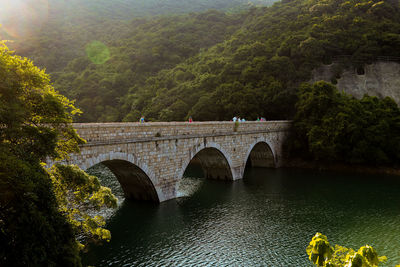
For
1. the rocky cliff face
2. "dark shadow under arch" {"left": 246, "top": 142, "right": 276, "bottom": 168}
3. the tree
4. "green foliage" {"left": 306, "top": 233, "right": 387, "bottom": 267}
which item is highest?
the rocky cliff face

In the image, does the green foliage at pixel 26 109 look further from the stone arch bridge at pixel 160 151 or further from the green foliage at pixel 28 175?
the stone arch bridge at pixel 160 151

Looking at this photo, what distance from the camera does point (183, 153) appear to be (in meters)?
21.2

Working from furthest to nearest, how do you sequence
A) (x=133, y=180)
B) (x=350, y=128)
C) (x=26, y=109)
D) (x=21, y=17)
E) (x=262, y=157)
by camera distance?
(x=21, y=17)
(x=262, y=157)
(x=350, y=128)
(x=133, y=180)
(x=26, y=109)

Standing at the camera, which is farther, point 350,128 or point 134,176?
point 350,128

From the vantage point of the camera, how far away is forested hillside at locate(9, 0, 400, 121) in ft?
141

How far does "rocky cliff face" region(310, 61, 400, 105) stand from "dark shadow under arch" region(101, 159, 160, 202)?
3538 centimetres

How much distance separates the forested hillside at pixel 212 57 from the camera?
4288 cm

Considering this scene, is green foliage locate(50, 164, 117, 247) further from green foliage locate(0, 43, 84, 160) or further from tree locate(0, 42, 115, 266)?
green foliage locate(0, 43, 84, 160)

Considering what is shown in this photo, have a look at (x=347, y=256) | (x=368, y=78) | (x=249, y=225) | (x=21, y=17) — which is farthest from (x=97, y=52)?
(x=347, y=256)

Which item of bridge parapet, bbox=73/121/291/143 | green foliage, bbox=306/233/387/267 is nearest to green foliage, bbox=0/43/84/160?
green foliage, bbox=306/233/387/267

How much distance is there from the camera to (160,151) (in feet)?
63.0

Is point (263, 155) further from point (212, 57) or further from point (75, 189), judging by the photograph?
point (75, 189)

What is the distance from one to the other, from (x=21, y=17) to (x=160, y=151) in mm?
78490

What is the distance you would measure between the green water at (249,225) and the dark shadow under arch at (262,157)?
878 cm
